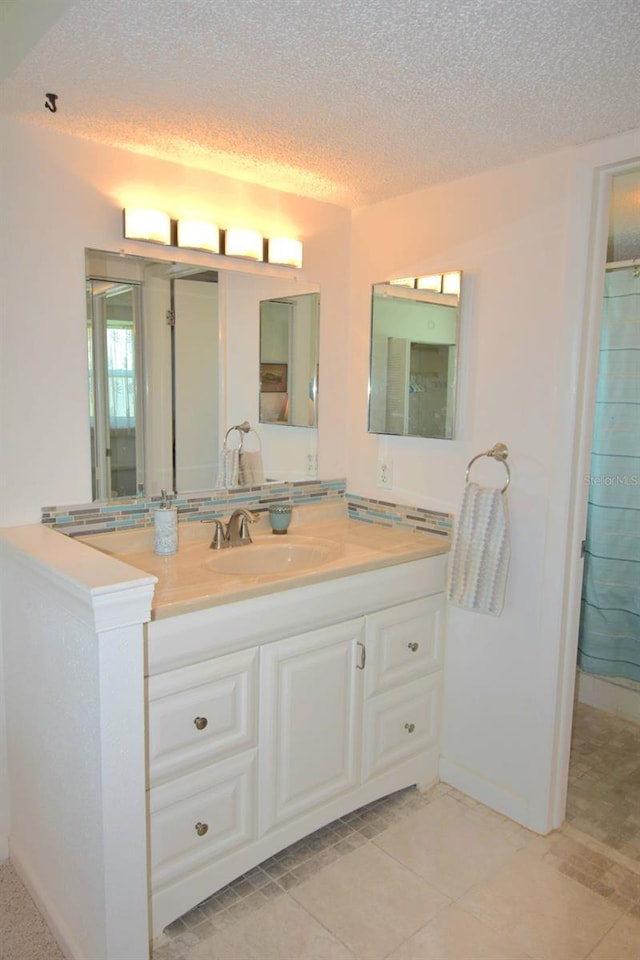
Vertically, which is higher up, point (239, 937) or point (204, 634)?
point (204, 634)

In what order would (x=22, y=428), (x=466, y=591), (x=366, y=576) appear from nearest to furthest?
1. (x=22, y=428)
2. (x=366, y=576)
3. (x=466, y=591)

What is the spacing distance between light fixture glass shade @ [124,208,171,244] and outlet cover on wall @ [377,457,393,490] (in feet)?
3.77

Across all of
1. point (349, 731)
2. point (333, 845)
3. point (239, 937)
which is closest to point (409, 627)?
point (349, 731)

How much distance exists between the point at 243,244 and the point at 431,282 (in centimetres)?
69

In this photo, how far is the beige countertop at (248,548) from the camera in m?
1.74

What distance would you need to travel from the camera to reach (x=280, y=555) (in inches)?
93.5

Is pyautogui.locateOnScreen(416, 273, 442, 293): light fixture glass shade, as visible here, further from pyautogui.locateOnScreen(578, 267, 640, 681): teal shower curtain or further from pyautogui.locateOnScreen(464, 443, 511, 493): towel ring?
pyautogui.locateOnScreen(578, 267, 640, 681): teal shower curtain

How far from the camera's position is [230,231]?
7.66 feet

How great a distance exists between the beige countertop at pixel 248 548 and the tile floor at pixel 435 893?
2.91 feet

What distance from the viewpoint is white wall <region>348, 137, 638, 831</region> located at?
205 cm

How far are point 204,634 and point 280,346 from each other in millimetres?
1258

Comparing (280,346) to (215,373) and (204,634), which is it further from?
(204,634)

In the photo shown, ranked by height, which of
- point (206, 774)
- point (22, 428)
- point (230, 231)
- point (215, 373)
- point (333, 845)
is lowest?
point (333, 845)

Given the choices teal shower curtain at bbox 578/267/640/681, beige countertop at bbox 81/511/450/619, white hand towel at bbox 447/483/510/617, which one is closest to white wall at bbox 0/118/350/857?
beige countertop at bbox 81/511/450/619
